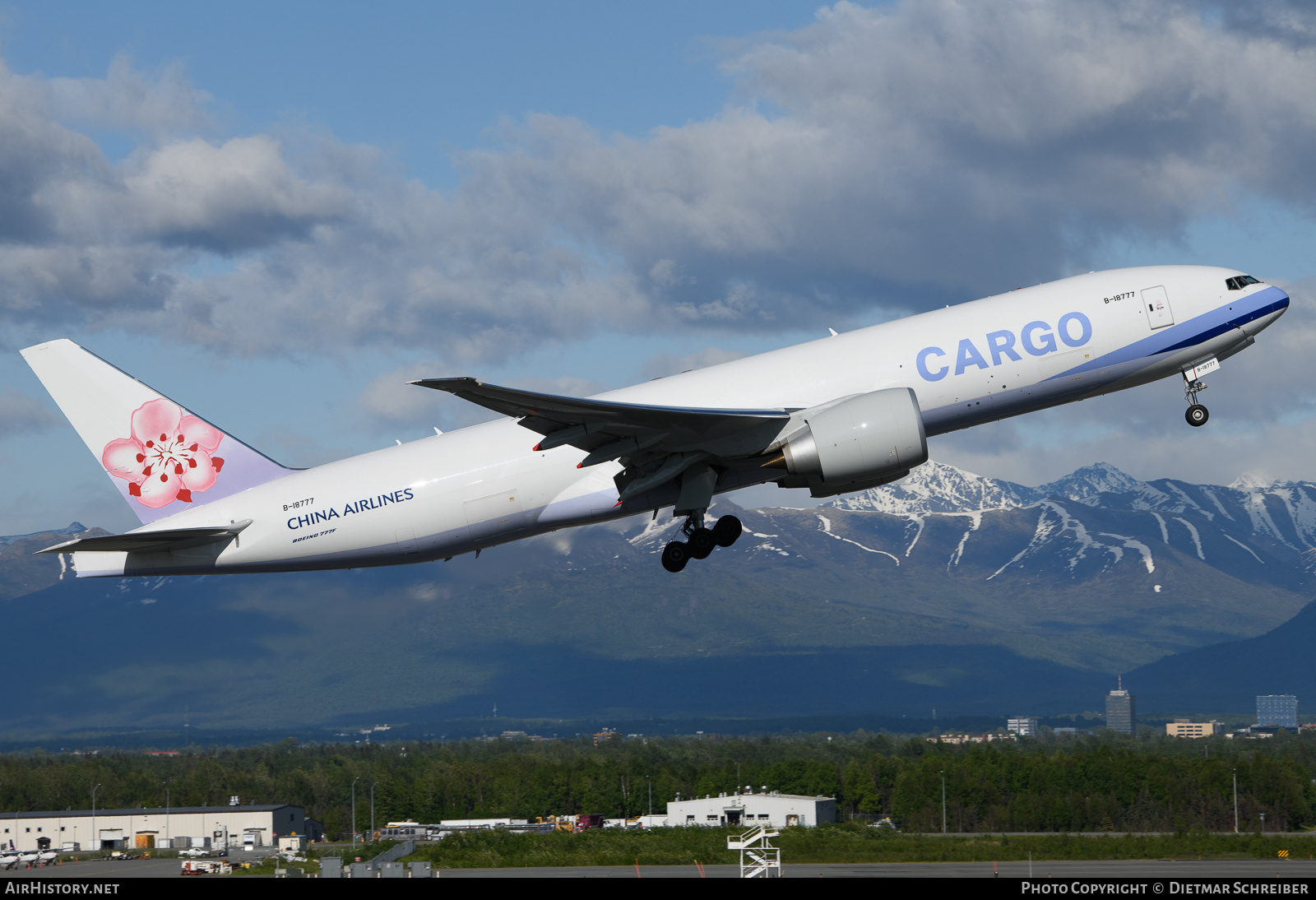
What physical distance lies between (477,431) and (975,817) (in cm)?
7545

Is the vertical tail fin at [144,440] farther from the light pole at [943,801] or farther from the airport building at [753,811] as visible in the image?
the light pole at [943,801]

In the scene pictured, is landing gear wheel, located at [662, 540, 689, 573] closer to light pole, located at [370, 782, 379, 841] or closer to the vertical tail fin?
the vertical tail fin

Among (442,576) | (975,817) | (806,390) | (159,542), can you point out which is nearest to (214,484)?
(159,542)

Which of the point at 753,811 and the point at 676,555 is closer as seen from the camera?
the point at 676,555

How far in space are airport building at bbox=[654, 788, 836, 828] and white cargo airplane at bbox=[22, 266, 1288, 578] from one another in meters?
50.9

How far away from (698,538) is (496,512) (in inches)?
197

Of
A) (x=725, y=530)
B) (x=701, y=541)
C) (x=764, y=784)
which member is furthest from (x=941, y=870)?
(x=764, y=784)

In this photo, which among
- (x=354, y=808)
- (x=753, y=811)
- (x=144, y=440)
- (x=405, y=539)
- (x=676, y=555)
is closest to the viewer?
(x=405, y=539)

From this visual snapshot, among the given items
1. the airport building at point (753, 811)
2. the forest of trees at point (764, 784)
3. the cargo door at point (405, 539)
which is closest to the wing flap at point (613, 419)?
the cargo door at point (405, 539)

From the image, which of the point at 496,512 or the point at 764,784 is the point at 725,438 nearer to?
the point at 496,512

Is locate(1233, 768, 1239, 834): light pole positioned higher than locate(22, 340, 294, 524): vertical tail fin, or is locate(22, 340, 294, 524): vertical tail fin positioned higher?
locate(22, 340, 294, 524): vertical tail fin

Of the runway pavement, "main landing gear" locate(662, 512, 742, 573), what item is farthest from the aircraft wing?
the runway pavement

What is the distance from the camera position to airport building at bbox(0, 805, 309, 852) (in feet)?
287

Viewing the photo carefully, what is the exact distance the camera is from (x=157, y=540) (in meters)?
31.0
